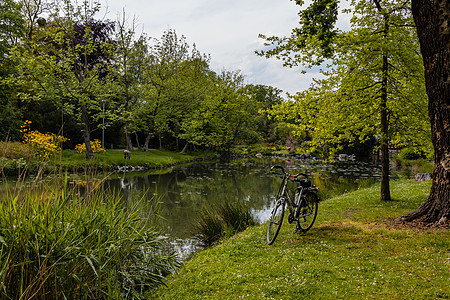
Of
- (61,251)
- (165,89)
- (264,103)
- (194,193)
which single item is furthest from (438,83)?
(264,103)

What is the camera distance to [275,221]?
20.2ft

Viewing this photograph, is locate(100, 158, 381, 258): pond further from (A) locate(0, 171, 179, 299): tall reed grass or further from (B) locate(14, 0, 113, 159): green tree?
(B) locate(14, 0, 113, 159): green tree

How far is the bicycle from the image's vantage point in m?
6.04

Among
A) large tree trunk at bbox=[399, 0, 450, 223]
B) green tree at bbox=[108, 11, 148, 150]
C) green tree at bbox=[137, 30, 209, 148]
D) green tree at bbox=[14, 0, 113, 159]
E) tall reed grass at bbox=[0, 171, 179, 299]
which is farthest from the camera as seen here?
green tree at bbox=[137, 30, 209, 148]

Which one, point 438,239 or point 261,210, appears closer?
point 438,239

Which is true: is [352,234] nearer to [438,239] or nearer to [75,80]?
[438,239]

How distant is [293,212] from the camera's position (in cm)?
639

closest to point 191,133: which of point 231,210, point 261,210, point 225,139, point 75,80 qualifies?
point 225,139

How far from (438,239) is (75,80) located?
23336 millimetres

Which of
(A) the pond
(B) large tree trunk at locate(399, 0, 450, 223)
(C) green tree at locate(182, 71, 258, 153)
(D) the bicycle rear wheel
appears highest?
(C) green tree at locate(182, 71, 258, 153)

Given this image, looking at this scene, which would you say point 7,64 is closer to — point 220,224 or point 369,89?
point 220,224

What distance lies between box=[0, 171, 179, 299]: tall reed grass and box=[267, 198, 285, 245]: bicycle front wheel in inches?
95.9

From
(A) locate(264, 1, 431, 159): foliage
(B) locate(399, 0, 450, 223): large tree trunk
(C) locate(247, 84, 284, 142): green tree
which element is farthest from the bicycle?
(C) locate(247, 84, 284, 142): green tree

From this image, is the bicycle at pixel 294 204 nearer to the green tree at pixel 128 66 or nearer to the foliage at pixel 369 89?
the foliage at pixel 369 89
